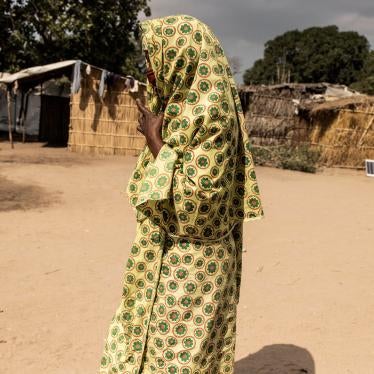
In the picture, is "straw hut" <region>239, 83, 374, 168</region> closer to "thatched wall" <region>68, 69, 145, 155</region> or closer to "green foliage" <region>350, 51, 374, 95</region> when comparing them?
"thatched wall" <region>68, 69, 145, 155</region>

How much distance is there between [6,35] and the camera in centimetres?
1658

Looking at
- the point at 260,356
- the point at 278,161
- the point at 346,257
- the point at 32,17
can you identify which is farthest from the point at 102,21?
the point at 260,356

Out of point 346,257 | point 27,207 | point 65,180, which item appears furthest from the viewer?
point 65,180

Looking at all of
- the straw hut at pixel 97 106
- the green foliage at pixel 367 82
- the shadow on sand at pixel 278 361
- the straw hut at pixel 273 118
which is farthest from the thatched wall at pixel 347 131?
the green foliage at pixel 367 82

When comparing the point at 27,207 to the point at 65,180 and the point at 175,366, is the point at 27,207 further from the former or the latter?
the point at 175,366

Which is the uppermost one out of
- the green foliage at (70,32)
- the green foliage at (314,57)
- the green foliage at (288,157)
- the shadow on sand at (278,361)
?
the green foliage at (314,57)

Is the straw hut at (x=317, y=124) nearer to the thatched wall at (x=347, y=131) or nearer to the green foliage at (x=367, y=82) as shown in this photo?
the thatched wall at (x=347, y=131)

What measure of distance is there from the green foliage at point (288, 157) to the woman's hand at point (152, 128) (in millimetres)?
12598

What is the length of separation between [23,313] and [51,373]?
81 cm

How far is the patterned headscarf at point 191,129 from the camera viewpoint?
159 centimetres

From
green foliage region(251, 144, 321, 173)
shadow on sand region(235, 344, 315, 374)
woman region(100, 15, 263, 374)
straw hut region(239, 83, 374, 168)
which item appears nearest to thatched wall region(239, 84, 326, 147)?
straw hut region(239, 83, 374, 168)

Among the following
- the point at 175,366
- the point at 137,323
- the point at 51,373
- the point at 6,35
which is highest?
the point at 6,35

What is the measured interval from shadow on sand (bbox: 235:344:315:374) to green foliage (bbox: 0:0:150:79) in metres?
15.1

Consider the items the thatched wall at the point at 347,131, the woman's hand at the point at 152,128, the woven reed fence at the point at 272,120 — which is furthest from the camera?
the woven reed fence at the point at 272,120
